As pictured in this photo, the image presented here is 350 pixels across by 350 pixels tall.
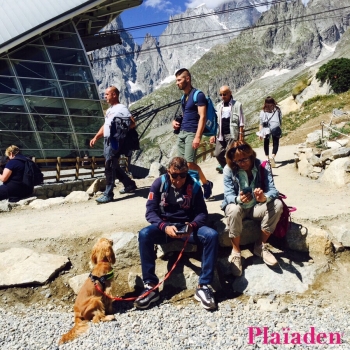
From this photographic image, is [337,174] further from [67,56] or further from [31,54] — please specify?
[31,54]

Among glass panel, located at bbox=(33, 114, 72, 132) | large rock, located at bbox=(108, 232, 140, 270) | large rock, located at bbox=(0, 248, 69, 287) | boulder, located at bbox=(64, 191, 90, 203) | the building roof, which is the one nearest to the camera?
large rock, located at bbox=(0, 248, 69, 287)

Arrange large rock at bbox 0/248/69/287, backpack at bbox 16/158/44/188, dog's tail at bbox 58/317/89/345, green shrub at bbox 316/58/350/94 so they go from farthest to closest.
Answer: green shrub at bbox 316/58/350/94
backpack at bbox 16/158/44/188
large rock at bbox 0/248/69/287
dog's tail at bbox 58/317/89/345

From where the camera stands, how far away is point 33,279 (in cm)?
479

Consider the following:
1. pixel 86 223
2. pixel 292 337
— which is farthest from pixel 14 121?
pixel 292 337

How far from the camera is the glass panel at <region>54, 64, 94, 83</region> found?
619 inches

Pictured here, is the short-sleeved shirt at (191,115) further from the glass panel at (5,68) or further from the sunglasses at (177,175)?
the glass panel at (5,68)

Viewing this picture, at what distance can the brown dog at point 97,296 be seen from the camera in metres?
4.01

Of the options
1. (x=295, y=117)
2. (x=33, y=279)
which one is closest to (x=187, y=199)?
(x=33, y=279)

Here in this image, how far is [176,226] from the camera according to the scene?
4.45 meters

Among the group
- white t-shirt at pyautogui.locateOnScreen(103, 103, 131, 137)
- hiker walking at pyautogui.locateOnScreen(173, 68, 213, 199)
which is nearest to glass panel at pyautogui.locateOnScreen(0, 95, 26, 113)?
white t-shirt at pyautogui.locateOnScreen(103, 103, 131, 137)

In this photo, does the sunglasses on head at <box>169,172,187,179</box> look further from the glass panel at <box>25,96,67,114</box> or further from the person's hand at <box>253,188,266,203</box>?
the glass panel at <box>25,96,67,114</box>

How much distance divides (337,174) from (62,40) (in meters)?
13.5

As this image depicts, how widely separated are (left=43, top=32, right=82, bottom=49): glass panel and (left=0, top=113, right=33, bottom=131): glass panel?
3.53m

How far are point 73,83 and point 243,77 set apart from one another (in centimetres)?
18755
